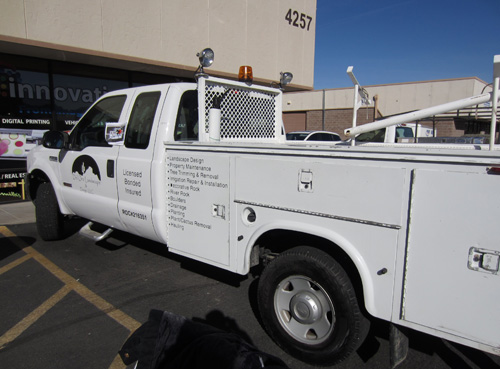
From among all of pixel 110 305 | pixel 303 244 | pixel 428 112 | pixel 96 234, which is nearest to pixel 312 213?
pixel 303 244

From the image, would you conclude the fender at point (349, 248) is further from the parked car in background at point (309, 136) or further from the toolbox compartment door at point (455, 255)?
the parked car in background at point (309, 136)

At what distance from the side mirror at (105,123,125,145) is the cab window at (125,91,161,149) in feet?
0.26

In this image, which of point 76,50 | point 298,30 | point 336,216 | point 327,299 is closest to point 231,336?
point 327,299

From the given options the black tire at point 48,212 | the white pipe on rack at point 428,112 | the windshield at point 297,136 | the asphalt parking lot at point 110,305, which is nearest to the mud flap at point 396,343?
the asphalt parking lot at point 110,305

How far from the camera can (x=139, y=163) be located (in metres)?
3.75

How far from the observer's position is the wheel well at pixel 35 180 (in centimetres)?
540

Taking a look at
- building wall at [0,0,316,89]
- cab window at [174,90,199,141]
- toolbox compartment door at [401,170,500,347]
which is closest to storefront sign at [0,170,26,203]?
building wall at [0,0,316,89]

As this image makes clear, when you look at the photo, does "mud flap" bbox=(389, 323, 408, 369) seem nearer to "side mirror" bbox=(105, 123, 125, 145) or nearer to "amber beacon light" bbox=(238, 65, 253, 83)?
"amber beacon light" bbox=(238, 65, 253, 83)

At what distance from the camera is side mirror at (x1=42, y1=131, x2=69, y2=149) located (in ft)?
15.5

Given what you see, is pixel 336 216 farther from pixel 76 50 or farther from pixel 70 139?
pixel 76 50

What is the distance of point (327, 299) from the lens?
2.53 m

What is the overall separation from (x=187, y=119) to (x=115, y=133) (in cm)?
84

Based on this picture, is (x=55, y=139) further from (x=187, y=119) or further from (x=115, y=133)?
(x=187, y=119)

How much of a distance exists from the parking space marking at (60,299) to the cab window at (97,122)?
1.57 metres
